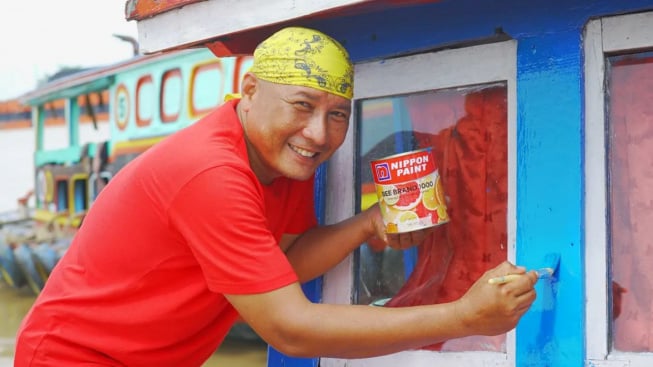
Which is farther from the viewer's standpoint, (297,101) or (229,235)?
(297,101)

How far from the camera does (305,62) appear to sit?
1.84 m

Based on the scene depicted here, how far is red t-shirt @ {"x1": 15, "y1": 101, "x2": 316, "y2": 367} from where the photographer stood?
66.7 inches

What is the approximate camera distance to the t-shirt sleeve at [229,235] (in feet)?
5.50

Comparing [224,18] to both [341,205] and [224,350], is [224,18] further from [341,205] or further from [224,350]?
[224,350]

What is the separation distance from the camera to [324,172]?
240cm

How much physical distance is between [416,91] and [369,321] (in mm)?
759

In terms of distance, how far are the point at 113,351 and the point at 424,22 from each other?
3.76 ft

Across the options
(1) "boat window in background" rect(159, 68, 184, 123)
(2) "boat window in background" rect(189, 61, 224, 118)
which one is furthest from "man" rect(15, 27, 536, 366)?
(1) "boat window in background" rect(159, 68, 184, 123)

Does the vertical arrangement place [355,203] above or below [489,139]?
below

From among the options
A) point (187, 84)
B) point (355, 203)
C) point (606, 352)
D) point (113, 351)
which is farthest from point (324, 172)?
point (187, 84)

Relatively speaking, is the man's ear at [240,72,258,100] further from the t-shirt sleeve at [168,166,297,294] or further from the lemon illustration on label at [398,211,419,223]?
the lemon illustration on label at [398,211,419,223]

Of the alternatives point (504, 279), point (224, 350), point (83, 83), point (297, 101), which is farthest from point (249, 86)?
point (83, 83)

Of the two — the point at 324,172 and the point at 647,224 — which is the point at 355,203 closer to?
the point at 324,172

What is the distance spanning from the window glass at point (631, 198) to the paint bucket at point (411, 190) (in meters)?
0.41
